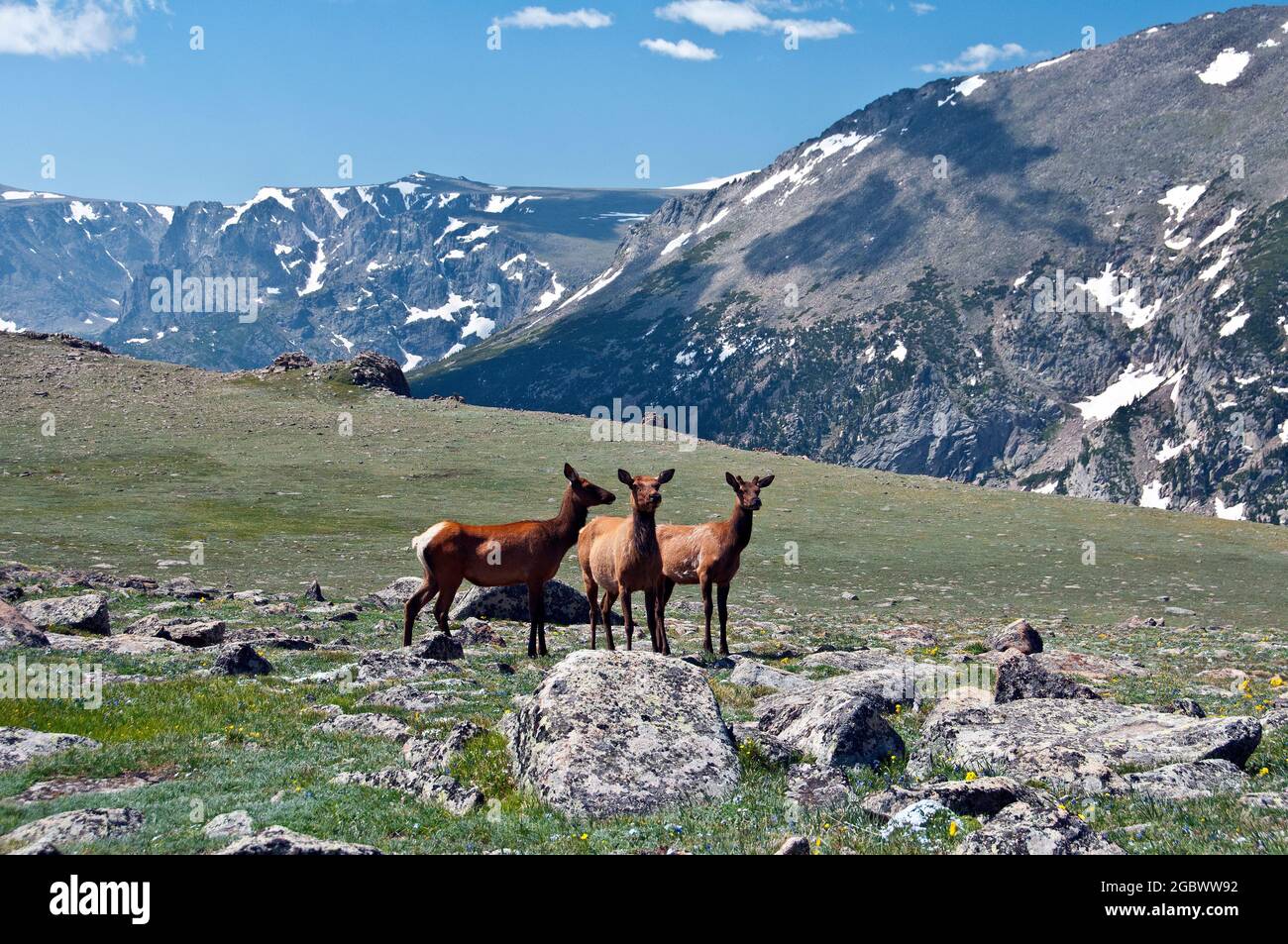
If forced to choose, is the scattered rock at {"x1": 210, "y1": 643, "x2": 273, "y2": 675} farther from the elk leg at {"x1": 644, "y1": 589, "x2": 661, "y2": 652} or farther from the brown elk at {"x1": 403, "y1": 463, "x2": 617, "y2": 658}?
the elk leg at {"x1": 644, "y1": 589, "x2": 661, "y2": 652}

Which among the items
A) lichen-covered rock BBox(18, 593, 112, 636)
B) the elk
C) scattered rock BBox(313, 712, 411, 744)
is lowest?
scattered rock BBox(313, 712, 411, 744)

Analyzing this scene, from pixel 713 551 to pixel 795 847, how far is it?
18.0 meters

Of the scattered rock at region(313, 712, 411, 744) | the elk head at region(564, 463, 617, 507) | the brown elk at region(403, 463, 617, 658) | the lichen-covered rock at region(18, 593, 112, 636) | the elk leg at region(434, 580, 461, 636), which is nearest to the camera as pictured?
the scattered rock at region(313, 712, 411, 744)

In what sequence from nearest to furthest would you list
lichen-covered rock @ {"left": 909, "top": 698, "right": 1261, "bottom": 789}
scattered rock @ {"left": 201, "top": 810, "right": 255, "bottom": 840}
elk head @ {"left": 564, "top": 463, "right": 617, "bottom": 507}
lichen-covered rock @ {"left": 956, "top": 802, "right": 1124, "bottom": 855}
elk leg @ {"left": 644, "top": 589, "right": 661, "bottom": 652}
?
Answer: 1. lichen-covered rock @ {"left": 956, "top": 802, "right": 1124, "bottom": 855}
2. scattered rock @ {"left": 201, "top": 810, "right": 255, "bottom": 840}
3. lichen-covered rock @ {"left": 909, "top": 698, "right": 1261, "bottom": 789}
4. elk leg @ {"left": 644, "top": 589, "right": 661, "bottom": 652}
5. elk head @ {"left": 564, "top": 463, "right": 617, "bottom": 507}

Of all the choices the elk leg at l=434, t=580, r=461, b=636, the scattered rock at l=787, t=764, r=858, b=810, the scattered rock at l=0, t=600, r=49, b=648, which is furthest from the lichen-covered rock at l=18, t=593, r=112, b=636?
the scattered rock at l=787, t=764, r=858, b=810

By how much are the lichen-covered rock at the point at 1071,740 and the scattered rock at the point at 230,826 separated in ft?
26.3

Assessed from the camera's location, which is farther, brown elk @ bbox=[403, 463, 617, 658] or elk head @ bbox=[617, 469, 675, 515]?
brown elk @ bbox=[403, 463, 617, 658]

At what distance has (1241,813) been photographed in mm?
10609

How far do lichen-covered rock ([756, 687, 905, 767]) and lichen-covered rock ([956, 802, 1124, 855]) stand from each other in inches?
140

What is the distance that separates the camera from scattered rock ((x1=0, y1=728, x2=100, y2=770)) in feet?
41.5

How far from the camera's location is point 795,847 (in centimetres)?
945

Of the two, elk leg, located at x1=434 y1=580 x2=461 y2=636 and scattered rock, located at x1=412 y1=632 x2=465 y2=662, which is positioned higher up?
elk leg, located at x1=434 y1=580 x2=461 y2=636
